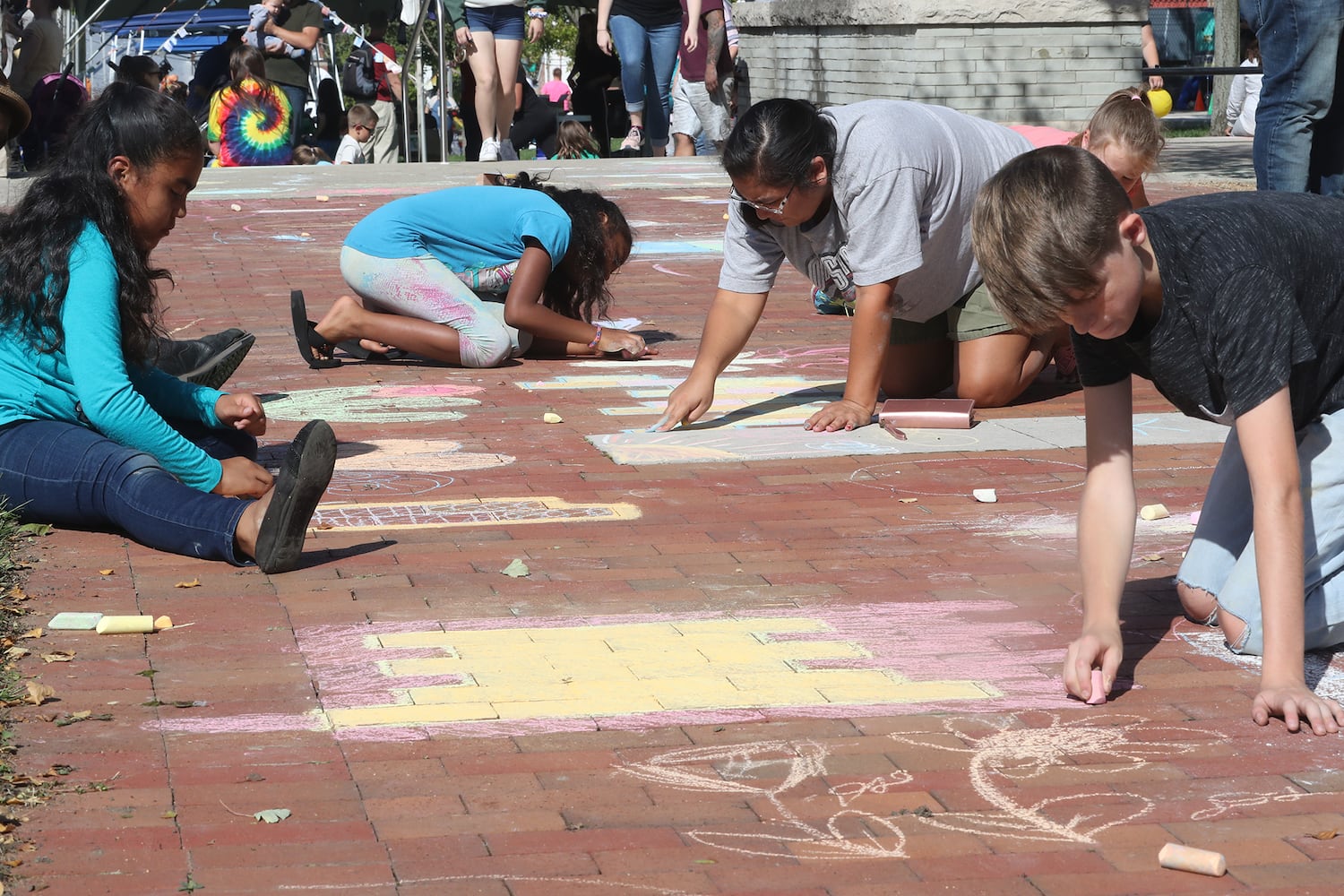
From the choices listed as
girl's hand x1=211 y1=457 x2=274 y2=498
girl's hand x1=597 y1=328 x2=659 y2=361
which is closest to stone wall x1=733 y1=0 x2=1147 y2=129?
girl's hand x1=597 y1=328 x2=659 y2=361

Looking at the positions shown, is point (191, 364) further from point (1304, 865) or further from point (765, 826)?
point (1304, 865)

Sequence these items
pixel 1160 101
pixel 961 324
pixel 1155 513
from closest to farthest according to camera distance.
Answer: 1. pixel 1155 513
2. pixel 961 324
3. pixel 1160 101

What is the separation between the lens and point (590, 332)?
22.1 feet

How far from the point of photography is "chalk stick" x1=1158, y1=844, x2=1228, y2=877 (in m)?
2.35

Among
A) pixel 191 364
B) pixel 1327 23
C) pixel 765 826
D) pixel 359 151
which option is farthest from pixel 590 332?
pixel 359 151

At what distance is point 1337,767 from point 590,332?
435 centimetres

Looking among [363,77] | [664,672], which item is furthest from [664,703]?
[363,77]

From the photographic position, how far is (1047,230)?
2.77m

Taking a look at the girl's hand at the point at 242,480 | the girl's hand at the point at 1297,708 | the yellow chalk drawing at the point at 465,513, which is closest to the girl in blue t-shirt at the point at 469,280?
the yellow chalk drawing at the point at 465,513

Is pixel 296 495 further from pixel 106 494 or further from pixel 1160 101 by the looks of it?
pixel 1160 101

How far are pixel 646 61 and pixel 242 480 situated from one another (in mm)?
10404

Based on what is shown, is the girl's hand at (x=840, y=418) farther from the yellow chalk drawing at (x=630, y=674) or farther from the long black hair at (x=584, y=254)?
the yellow chalk drawing at (x=630, y=674)

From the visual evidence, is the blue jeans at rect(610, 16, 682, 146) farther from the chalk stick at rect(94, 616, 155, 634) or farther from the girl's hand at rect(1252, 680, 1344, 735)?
the girl's hand at rect(1252, 680, 1344, 735)

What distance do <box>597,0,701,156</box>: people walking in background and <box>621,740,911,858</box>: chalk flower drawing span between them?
11.1m
